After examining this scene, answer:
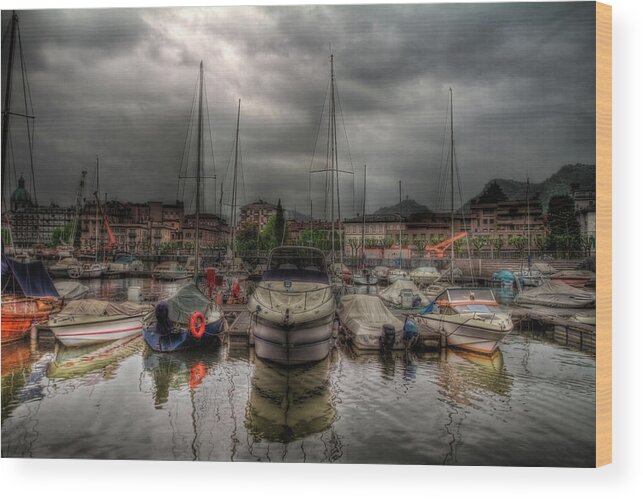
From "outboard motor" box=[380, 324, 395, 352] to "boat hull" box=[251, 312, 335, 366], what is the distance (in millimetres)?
1371

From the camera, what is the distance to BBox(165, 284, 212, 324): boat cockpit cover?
28.9 feet

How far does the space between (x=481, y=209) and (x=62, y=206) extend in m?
6.74

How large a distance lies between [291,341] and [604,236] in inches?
189

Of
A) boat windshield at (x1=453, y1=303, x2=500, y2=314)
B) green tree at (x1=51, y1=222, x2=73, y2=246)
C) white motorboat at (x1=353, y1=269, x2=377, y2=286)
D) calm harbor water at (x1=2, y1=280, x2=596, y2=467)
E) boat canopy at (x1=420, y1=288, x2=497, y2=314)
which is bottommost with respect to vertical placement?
calm harbor water at (x1=2, y1=280, x2=596, y2=467)

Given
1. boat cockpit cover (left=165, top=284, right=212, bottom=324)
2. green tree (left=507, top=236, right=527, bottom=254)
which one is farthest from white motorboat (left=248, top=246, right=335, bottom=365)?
green tree (left=507, top=236, right=527, bottom=254)

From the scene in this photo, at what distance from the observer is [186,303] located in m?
8.95

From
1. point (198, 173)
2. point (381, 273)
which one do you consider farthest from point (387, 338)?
point (198, 173)

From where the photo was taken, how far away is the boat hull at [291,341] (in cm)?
775

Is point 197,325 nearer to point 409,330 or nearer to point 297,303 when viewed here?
point 297,303

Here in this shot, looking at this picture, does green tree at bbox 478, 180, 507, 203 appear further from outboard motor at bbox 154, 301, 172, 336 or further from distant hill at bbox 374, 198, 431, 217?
outboard motor at bbox 154, 301, 172, 336

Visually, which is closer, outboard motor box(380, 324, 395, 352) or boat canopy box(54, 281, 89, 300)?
boat canopy box(54, 281, 89, 300)

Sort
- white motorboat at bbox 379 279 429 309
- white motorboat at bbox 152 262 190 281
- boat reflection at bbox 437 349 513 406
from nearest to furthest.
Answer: boat reflection at bbox 437 349 513 406 < white motorboat at bbox 152 262 190 281 < white motorboat at bbox 379 279 429 309

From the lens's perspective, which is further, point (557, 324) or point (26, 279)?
point (557, 324)

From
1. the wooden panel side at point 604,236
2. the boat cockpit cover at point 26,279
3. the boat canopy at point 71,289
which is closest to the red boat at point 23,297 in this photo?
the boat cockpit cover at point 26,279
